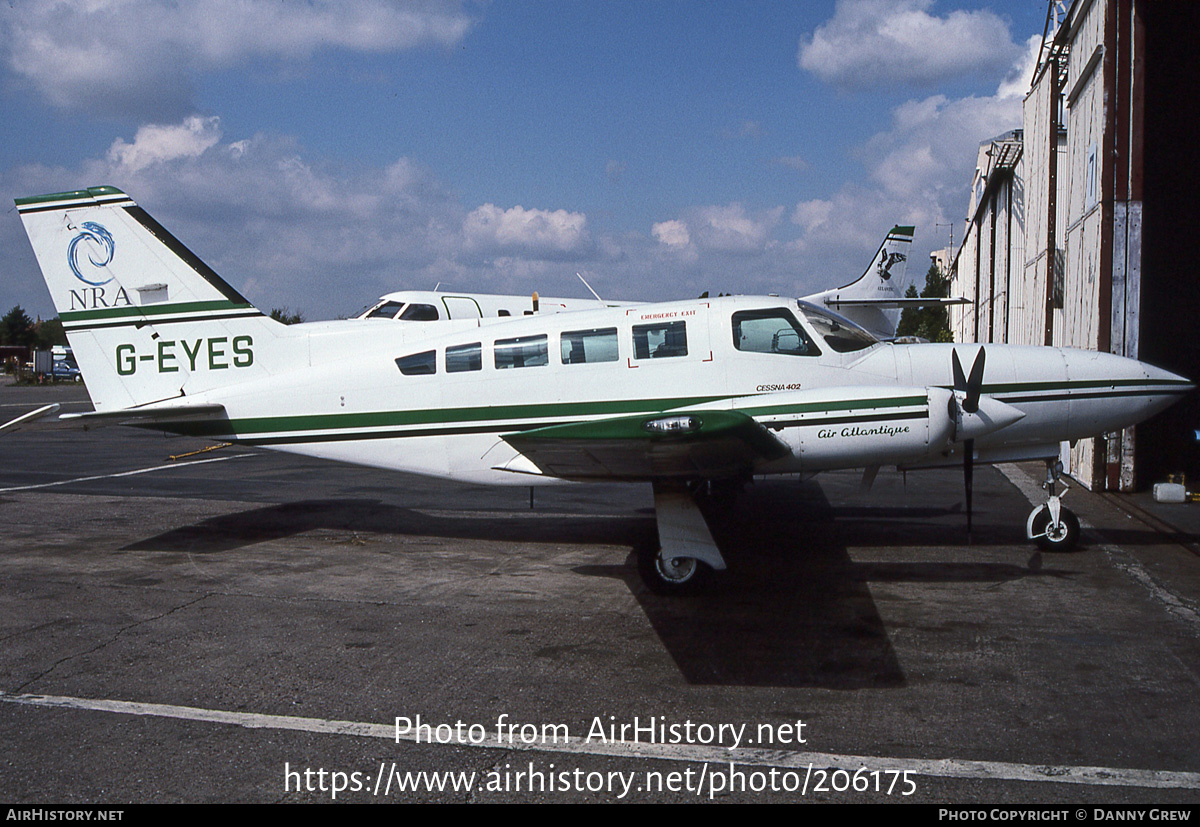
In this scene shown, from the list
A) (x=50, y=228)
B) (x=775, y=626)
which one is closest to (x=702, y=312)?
(x=775, y=626)

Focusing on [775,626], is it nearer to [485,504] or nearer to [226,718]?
[226,718]

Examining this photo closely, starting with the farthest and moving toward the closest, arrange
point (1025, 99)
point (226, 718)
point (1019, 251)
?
point (1019, 251)
point (1025, 99)
point (226, 718)

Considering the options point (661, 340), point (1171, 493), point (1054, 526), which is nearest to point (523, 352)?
point (661, 340)

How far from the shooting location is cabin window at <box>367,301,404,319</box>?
17.3 meters

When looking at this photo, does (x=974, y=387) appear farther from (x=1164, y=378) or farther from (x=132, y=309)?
(x=132, y=309)

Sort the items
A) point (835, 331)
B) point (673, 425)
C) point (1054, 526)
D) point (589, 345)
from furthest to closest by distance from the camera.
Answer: point (1054, 526) < point (589, 345) < point (835, 331) < point (673, 425)

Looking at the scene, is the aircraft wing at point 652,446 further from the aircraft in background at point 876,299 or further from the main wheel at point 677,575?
the aircraft in background at point 876,299

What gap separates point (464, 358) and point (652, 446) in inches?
133

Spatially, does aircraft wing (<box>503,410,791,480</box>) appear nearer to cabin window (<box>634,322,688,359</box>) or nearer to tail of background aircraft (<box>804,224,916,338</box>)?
cabin window (<box>634,322,688,359</box>)

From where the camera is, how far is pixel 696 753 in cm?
446

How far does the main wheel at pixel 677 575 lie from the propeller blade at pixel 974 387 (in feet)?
9.19

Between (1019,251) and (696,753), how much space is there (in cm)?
2982

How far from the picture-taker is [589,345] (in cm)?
876

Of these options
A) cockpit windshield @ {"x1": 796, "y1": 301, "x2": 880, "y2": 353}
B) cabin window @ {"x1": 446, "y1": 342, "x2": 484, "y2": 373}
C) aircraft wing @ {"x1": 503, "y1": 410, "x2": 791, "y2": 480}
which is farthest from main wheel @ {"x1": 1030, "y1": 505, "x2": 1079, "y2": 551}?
cabin window @ {"x1": 446, "y1": 342, "x2": 484, "y2": 373}
